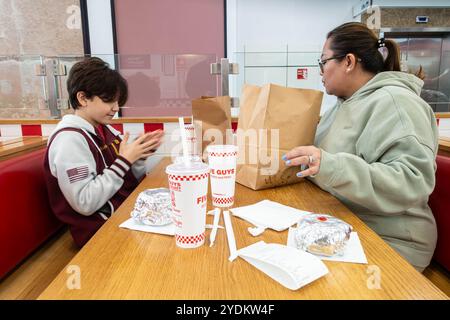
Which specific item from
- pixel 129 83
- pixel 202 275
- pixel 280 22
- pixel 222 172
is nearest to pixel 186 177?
pixel 202 275

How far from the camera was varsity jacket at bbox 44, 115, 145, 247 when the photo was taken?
1.13 metres

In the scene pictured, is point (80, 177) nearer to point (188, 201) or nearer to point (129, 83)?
point (188, 201)

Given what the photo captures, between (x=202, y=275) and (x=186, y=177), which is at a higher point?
(x=186, y=177)

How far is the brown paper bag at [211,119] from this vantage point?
131 centimetres

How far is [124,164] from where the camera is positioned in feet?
4.16

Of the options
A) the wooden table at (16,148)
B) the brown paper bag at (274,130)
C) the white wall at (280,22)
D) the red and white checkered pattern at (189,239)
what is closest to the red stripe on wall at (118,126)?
the wooden table at (16,148)

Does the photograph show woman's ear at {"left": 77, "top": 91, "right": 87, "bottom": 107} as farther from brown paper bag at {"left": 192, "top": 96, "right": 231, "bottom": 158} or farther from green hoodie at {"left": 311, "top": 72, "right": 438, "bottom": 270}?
green hoodie at {"left": 311, "top": 72, "right": 438, "bottom": 270}

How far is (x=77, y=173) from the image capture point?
1.13 m

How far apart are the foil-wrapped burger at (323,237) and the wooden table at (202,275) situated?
3 centimetres

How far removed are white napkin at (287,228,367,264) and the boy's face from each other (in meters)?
0.97

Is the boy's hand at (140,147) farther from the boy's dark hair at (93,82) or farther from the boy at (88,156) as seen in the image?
the boy's dark hair at (93,82)

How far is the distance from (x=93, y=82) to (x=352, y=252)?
116 cm
